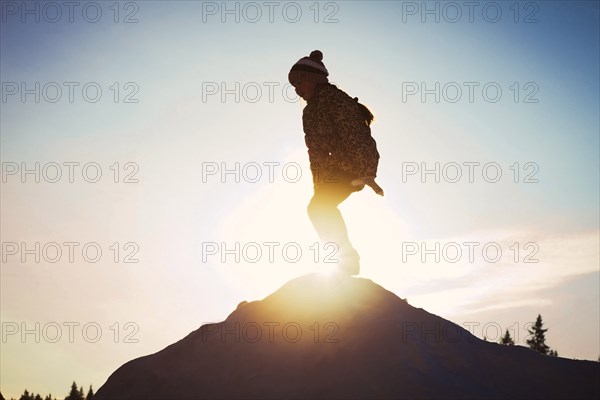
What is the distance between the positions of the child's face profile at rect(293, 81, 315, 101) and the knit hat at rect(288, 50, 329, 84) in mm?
54

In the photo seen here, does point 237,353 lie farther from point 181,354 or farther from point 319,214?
point 319,214

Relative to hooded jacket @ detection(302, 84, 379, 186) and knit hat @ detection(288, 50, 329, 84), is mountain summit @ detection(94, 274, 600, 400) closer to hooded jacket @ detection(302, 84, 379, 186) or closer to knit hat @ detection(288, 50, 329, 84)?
hooded jacket @ detection(302, 84, 379, 186)

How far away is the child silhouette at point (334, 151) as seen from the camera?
9.21 metres

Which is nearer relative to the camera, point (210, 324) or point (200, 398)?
point (200, 398)

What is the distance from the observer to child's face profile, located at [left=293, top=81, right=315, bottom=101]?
379 inches

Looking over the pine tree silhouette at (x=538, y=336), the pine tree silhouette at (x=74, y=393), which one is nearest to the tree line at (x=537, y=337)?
the pine tree silhouette at (x=538, y=336)

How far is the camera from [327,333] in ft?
27.5

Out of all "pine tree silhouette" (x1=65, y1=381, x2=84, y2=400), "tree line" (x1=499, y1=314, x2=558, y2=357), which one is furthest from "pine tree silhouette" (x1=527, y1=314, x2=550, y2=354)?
"pine tree silhouette" (x1=65, y1=381, x2=84, y2=400)

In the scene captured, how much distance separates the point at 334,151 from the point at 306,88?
3.67 feet

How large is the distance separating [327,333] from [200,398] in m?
1.83

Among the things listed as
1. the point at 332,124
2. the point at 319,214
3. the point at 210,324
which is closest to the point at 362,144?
the point at 332,124

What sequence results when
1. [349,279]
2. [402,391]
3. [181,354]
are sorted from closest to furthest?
[402,391], [181,354], [349,279]

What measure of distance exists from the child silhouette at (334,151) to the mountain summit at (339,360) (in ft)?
2.46

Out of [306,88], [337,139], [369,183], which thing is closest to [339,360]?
[369,183]
